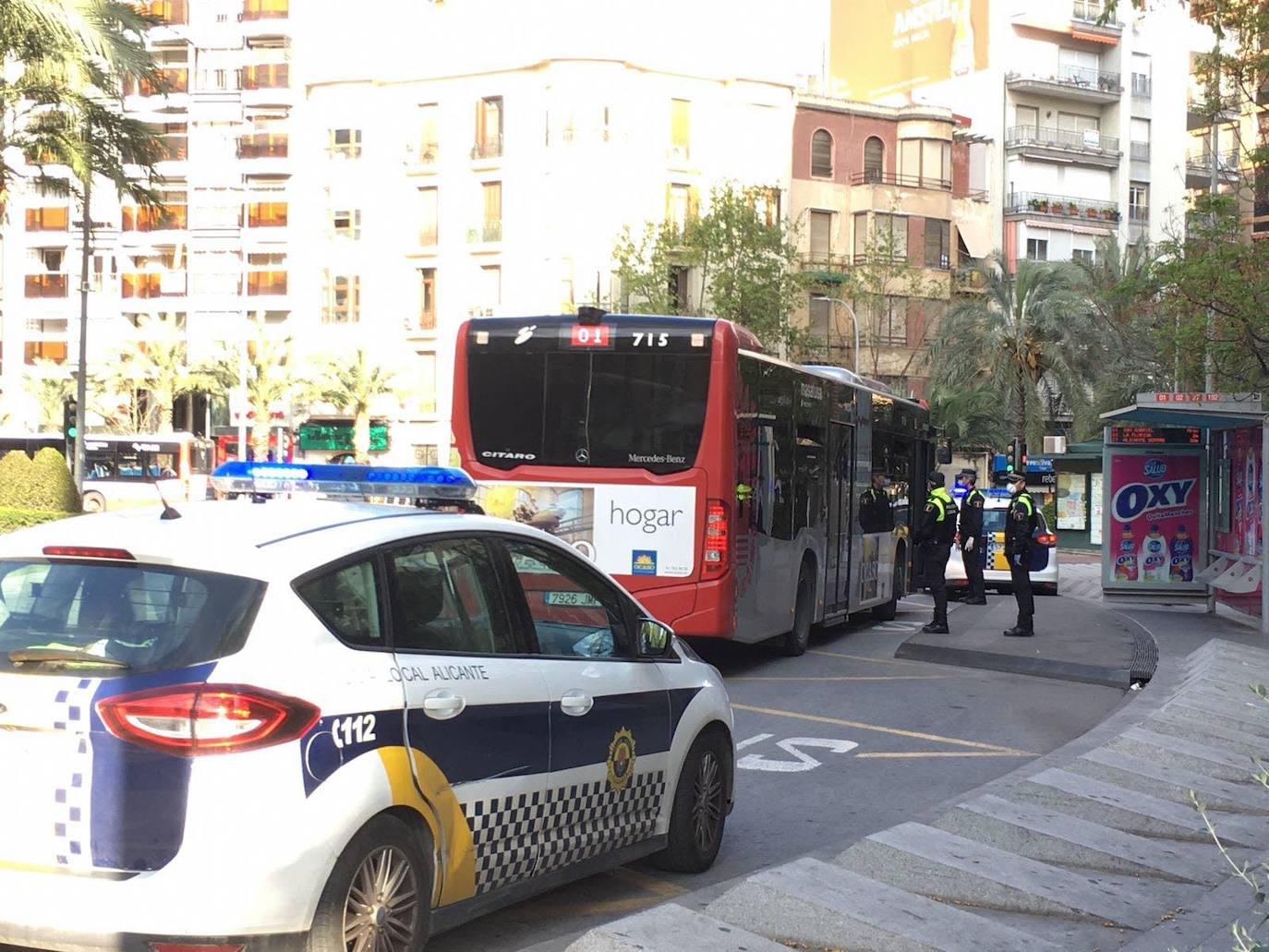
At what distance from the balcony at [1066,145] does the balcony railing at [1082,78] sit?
2062 millimetres

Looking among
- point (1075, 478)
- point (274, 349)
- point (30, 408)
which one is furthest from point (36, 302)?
point (1075, 478)

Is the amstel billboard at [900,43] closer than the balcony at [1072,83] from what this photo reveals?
No

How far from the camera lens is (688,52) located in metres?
65.3

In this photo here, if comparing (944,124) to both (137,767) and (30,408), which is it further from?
(137,767)

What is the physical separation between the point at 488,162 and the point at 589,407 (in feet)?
174

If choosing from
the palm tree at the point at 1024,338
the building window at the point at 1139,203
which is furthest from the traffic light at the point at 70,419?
the building window at the point at 1139,203

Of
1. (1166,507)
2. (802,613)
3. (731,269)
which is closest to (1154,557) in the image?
(1166,507)

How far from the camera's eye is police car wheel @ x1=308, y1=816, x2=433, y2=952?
4.72 m

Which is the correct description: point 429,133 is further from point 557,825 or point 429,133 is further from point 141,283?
point 557,825

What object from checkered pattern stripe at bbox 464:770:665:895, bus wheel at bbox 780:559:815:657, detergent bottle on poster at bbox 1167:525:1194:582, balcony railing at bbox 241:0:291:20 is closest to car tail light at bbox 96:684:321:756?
checkered pattern stripe at bbox 464:770:665:895

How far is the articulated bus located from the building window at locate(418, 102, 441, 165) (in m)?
53.9

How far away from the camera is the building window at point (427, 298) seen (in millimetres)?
67312

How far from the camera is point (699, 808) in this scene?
7121mm

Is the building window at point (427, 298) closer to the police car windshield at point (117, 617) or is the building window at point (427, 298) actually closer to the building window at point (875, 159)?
the building window at point (875, 159)
